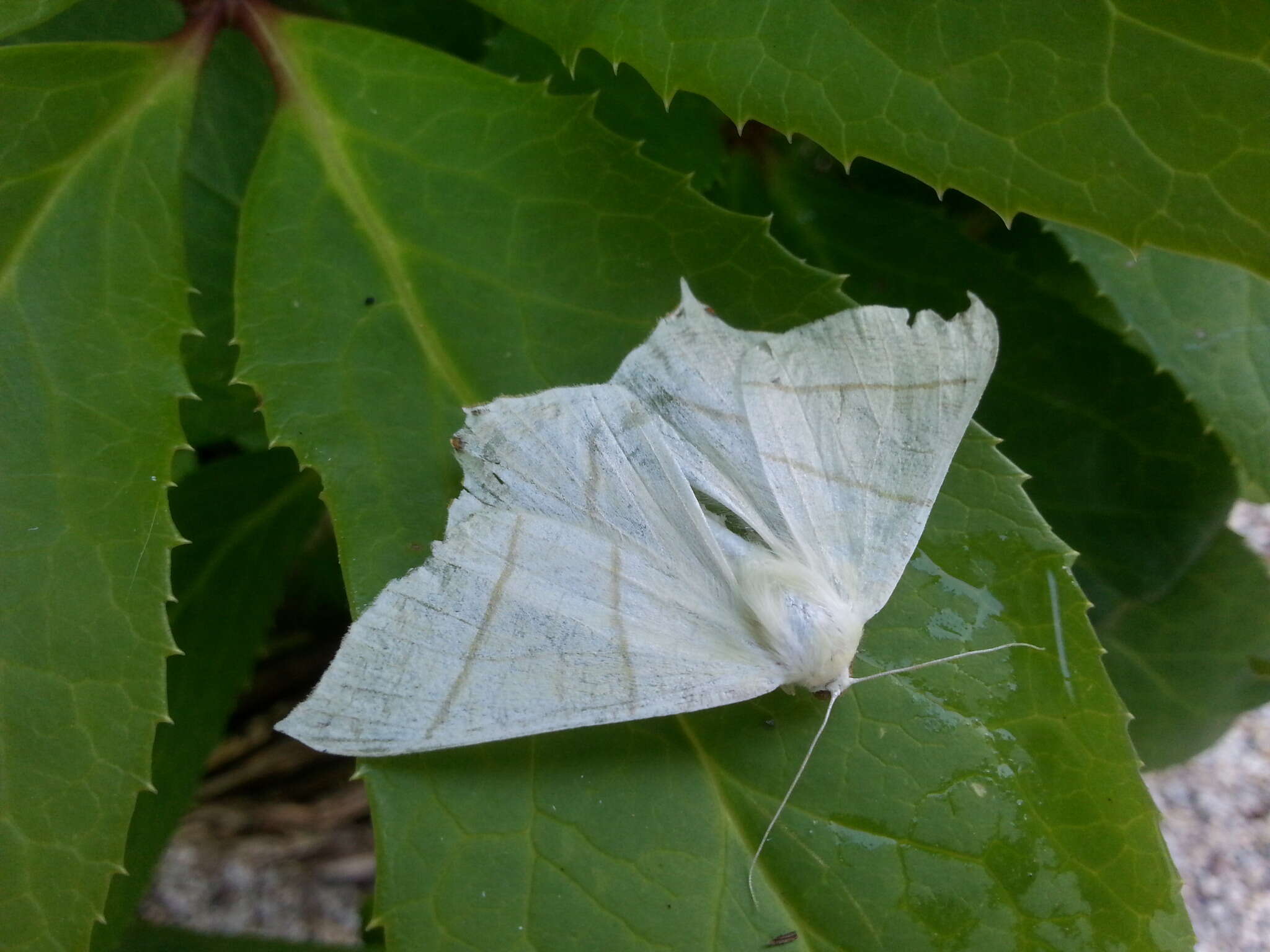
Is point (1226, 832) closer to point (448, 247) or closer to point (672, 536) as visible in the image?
point (672, 536)

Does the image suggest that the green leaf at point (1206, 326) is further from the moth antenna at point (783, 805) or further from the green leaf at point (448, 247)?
the moth antenna at point (783, 805)

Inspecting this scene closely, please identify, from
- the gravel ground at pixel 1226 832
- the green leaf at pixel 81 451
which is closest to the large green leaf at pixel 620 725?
the green leaf at pixel 81 451

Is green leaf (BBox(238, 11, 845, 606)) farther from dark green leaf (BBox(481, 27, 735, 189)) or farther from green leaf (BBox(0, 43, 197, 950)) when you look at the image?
dark green leaf (BBox(481, 27, 735, 189))

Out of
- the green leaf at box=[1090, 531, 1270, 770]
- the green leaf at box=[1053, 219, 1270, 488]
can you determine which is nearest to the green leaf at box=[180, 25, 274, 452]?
the green leaf at box=[1053, 219, 1270, 488]

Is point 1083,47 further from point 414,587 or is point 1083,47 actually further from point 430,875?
point 430,875

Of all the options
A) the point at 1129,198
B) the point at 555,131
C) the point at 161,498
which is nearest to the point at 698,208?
the point at 555,131
